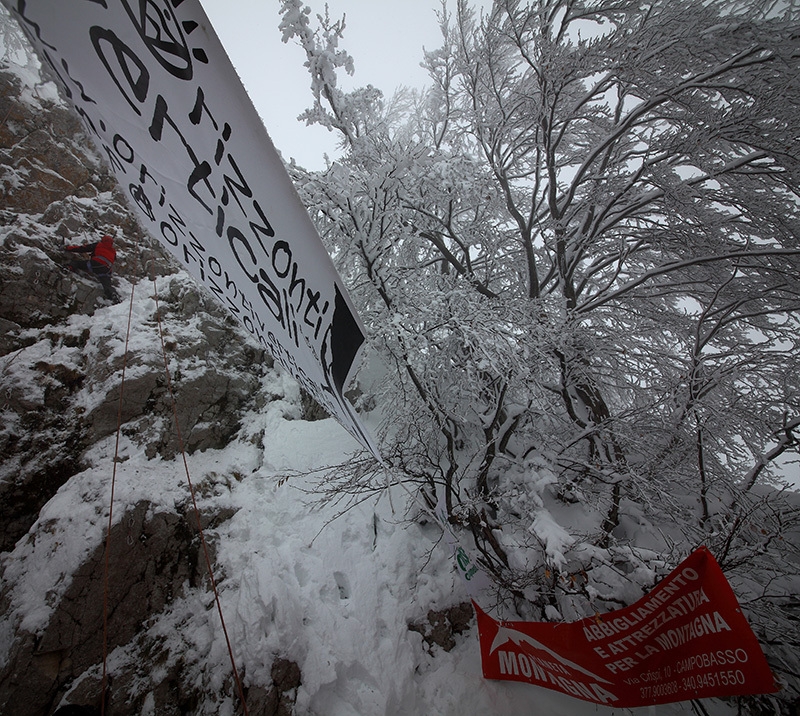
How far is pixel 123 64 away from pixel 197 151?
0.23m

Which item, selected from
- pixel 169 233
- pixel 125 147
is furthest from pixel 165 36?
pixel 169 233

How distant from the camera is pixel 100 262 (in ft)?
20.6

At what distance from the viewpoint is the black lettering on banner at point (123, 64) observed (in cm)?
79

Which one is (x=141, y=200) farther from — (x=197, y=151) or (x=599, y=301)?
(x=599, y=301)

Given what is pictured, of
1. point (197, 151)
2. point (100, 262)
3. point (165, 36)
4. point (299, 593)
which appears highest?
point (100, 262)

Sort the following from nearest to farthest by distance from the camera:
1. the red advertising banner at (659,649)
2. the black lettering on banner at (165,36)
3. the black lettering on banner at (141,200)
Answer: the black lettering on banner at (165,36)
the black lettering on banner at (141,200)
the red advertising banner at (659,649)

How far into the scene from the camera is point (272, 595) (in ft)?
12.2

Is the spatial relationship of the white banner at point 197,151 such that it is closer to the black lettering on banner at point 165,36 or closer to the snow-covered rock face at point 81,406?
the black lettering on banner at point 165,36

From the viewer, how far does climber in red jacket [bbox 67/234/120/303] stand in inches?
248

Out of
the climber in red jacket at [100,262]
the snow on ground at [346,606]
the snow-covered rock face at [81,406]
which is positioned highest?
the climber in red jacket at [100,262]

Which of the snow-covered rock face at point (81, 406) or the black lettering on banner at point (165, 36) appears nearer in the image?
the black lettering on banner at point (165, 36)

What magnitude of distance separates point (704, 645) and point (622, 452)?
7.18ft

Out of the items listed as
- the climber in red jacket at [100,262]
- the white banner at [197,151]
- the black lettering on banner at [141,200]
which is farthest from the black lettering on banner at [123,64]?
the climber in red jacket at [100,262]

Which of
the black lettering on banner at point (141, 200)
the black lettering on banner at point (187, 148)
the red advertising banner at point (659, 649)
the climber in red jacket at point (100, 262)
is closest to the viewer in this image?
the black lettering on banner at point (187, 148)
